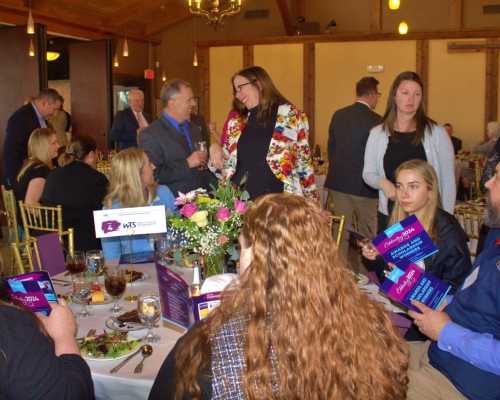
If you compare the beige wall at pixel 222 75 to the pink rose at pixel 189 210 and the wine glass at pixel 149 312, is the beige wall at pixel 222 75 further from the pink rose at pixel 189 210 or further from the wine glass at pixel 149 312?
the wine glass at pixel 149 312

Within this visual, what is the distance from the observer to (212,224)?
83.3 inches

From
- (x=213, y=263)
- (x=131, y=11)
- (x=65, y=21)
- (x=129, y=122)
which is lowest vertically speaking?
(x=213, y=263)

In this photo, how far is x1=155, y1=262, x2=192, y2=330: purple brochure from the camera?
1.75 meters

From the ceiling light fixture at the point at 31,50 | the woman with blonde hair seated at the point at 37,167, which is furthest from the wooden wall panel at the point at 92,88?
the woman with blonde hair seated at the point at 37,167

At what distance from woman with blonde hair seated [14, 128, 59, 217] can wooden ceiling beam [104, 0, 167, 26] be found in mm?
8513

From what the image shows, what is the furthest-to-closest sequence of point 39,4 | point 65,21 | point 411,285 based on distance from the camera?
point 65,21 → point 39,4 → point 411,285

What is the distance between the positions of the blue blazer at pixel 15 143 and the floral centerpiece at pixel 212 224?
432cm

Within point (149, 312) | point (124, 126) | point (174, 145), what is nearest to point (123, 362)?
point (149, 312)

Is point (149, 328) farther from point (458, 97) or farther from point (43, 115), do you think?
point (458, 97)

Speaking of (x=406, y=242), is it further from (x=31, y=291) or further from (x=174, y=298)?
(x=31, y=291)

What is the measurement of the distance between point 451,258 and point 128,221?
145 cm

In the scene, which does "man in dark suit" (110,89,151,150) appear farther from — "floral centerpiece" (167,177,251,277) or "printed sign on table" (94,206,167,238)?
"floral centerpiece" (167,177,251,277)

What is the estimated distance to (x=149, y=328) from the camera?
1882 millimetres

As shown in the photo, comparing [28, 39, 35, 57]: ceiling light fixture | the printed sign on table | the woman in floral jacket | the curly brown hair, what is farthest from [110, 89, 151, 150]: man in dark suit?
the curly brown hair
